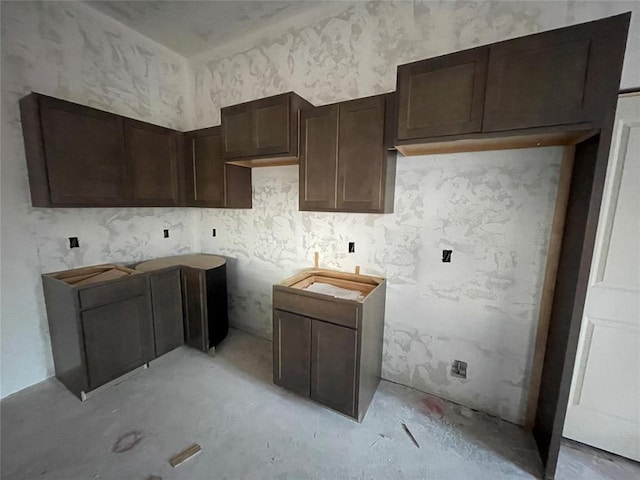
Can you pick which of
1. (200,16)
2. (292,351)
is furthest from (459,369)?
(200,16)

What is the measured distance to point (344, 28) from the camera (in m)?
2.22

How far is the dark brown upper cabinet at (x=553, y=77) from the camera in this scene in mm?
1215

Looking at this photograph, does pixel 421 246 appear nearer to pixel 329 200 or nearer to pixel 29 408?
pixel 329 200

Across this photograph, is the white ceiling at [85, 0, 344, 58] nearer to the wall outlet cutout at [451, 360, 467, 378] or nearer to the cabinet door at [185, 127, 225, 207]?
the cabinet door at [185, 127, 225, 207]

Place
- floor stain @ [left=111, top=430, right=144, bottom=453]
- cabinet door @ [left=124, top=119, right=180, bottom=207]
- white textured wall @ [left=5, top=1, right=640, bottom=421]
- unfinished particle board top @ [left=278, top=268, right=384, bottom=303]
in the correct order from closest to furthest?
1. floor stain @ [left=111, top=430, right=144, bottom=453]
2. white textured wall @ [left=5, top=1, right=640, bottom=421]
3. unfinished particle board top @ [left=278, top=268, right=384, bottom=303]
4. cabinet door @ [left=124, top=119, right=180, bottom=207]

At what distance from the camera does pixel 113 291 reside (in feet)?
7.10

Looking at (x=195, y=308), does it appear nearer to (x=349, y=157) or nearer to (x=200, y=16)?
(x=349, y=157)

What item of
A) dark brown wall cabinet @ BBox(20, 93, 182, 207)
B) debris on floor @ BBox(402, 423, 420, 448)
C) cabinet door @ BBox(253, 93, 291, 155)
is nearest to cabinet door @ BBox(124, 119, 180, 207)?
dark brown wall cabinet @ BBox(20, 93, 182, 207)

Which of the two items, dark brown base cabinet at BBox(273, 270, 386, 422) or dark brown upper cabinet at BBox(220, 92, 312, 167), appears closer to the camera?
dark brown base cabinet at BBox(273, 270, 386, 422)

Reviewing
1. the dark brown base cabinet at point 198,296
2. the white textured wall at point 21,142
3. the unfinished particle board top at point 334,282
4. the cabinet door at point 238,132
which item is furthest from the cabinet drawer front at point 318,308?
the white textured wall at point 21,142

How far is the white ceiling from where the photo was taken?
7.46 feet

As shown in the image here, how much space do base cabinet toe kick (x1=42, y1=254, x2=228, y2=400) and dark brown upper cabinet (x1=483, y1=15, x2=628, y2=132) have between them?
2.67 metres

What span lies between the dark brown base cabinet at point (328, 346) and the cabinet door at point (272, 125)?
1136mm

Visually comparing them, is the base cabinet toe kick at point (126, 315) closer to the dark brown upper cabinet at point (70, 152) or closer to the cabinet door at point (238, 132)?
the dark brown upper cabinet at point (70, 152)
